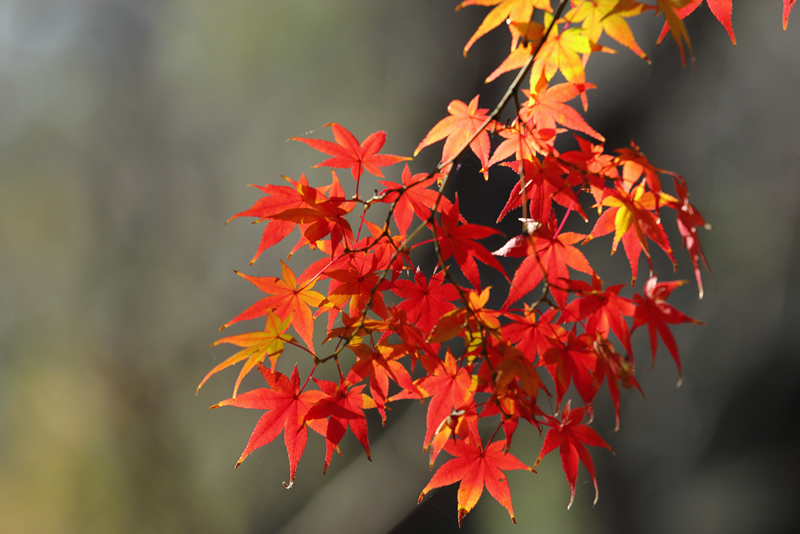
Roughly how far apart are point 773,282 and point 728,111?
1.69 ft

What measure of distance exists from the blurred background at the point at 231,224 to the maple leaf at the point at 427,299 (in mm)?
741

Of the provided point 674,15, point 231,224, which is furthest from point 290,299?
point 231,224

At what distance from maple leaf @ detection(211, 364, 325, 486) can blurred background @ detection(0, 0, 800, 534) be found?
0.80 m

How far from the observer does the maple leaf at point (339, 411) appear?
54cm

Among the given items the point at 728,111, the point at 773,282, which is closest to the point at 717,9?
the point at 728,111

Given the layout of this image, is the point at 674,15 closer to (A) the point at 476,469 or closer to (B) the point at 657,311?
(B) the point at 657,311

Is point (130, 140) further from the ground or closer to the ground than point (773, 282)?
further from the ground

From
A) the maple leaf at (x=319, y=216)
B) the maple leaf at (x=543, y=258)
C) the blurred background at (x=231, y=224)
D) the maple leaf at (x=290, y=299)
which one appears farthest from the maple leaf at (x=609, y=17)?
the blurred background at (x=231, y=224)

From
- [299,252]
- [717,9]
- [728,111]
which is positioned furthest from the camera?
[299,252]

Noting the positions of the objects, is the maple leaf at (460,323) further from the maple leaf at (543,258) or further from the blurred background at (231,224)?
the blurred background at (231,224)

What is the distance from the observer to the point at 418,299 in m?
0.66

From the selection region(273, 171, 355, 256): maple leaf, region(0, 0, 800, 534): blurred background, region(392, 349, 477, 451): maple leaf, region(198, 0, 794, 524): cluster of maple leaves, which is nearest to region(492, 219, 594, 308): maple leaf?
region(198, 0, 794, 524): cluster of maple leaves

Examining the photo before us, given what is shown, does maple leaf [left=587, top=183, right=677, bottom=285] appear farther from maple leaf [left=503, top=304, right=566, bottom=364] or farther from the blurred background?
the blurred background

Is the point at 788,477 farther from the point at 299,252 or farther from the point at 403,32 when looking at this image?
the point at 403,32
